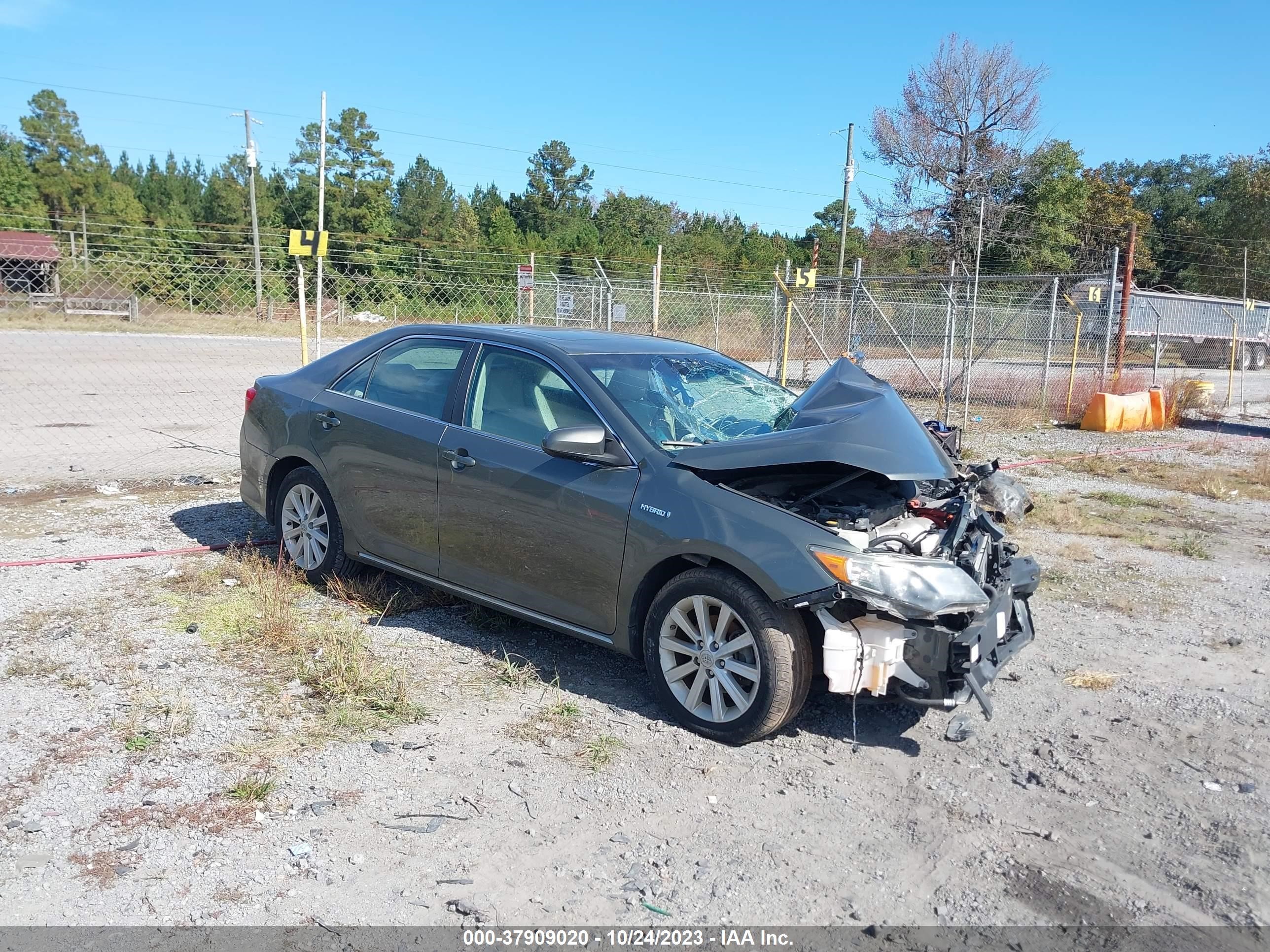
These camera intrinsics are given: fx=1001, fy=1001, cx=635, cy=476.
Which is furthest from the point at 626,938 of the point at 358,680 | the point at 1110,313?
the point at 1110,313

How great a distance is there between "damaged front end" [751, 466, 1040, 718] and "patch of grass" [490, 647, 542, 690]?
4.59ft

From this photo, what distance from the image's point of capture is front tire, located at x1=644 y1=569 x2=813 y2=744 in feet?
13.0

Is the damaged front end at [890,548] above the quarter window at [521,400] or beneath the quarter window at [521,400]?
beneath

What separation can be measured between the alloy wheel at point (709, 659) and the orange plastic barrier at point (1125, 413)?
12372 mm

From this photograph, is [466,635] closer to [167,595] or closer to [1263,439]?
[167,595]

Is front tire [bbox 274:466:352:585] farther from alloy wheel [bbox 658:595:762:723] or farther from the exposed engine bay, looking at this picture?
the exposed engine bay

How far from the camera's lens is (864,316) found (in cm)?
1967

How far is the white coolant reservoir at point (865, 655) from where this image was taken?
3896 millimetres

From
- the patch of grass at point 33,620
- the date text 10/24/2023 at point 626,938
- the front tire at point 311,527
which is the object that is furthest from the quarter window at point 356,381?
the date text 10/24/2023 at point 626,938

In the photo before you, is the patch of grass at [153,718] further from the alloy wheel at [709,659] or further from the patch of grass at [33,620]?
the alloy wheel at [709,659]

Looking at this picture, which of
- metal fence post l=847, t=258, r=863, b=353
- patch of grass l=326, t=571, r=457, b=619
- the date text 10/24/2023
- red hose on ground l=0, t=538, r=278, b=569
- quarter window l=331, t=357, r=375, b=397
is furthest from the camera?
metal fence post l=847, t=258, r=863, b=353

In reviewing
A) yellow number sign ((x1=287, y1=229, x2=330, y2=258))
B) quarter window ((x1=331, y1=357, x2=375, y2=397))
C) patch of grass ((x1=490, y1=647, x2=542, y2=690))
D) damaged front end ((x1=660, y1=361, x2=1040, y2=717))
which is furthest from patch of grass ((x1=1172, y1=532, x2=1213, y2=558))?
yellow number sign ((x1=287, y1=229, x2=330, y2=258))

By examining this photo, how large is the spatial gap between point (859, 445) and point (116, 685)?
3.48m

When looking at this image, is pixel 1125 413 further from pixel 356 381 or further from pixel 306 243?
pixel 356 381
